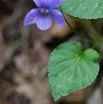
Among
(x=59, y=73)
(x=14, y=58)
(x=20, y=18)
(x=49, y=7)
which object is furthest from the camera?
(x=20, y=18)

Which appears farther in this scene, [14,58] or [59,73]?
[14,58]

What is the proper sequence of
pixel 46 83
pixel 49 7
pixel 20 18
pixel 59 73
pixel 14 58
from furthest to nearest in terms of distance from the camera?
1. pixel 20 18
2. pixel 14 58
3. pixel 46 83
4. pixel 59 73
5. pixel 49 7

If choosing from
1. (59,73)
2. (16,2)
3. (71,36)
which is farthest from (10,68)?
(59,73)

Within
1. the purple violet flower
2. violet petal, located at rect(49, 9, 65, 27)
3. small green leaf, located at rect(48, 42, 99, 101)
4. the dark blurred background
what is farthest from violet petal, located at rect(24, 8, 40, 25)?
the dark blurred background

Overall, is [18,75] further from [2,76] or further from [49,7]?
[49,7]

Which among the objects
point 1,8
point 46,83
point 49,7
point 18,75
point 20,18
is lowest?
point 46,83
